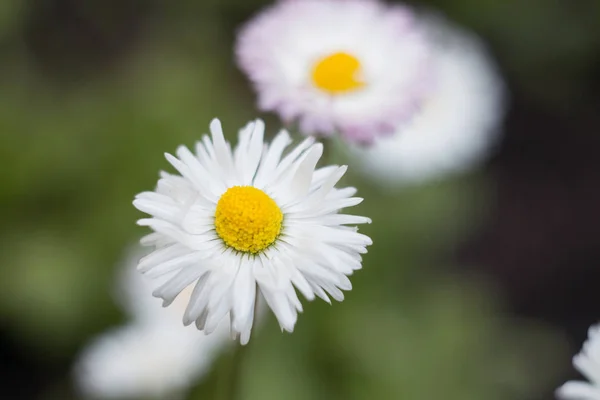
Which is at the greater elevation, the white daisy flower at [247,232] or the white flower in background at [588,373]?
the white daisy flower at [247,232]

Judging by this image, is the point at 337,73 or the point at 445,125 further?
the point at 445,125

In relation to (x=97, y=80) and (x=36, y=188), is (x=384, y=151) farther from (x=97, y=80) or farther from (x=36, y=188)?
(x=97, y=80)

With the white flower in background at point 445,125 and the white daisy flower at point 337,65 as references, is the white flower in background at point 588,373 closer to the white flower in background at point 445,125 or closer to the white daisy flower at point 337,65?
the white daisy flower at point 337,65

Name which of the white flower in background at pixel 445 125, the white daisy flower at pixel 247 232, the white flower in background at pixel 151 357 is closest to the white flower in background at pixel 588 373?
the white daisy flower at pixel 247 232

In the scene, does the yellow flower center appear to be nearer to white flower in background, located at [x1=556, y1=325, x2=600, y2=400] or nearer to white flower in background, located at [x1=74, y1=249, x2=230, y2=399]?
white flower in background, located at [x1=556, y1=325, x2=600, y2=400]

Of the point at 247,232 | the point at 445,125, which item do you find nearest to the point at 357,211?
the point at 445,125

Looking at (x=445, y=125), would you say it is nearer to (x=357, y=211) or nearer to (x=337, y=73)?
(x=357, y=211)
